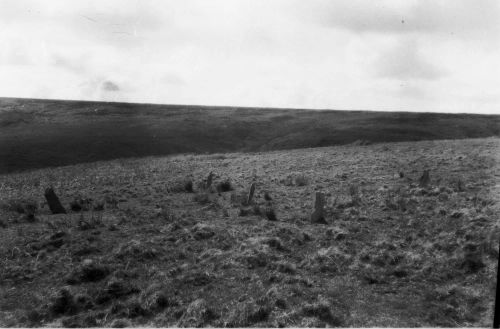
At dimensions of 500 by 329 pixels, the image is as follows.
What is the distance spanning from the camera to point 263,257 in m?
12.7

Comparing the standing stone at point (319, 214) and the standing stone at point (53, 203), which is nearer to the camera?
the standing stone at point (319, 214)

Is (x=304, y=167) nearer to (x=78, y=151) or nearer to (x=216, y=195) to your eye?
(x=216, y=195)

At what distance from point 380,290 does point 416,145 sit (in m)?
30.7

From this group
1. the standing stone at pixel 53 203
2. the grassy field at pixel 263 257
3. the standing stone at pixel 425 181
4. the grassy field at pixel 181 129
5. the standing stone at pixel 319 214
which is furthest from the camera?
the grassy field at pixel 181 129

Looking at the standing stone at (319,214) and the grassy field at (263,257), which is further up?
the standing stone at (319,214)

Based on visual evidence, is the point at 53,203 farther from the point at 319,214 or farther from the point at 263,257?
the point at 319,214

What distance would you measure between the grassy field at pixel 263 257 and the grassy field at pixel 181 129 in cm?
3012

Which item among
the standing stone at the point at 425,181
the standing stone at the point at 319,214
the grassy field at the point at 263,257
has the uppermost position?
the standing stone at the point at 425,181

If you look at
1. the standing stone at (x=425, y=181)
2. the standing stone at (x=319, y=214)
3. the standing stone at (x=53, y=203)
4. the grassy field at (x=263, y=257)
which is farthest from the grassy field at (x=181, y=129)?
the standing stone at (x=319, y=214)

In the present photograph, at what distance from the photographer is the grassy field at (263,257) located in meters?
9.77

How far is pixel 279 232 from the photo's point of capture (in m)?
15.0

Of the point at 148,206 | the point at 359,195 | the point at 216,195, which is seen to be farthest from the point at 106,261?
the point at 359,195

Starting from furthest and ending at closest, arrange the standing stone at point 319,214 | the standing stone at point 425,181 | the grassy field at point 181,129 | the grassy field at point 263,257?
the grassy field at point 181,129, the standing stone at point 425,181, the standing stone at point 319,214, the grassy field at point 263,257

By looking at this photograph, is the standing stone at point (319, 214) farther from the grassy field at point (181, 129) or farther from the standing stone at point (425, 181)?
the grassy field at point (181, 129)
